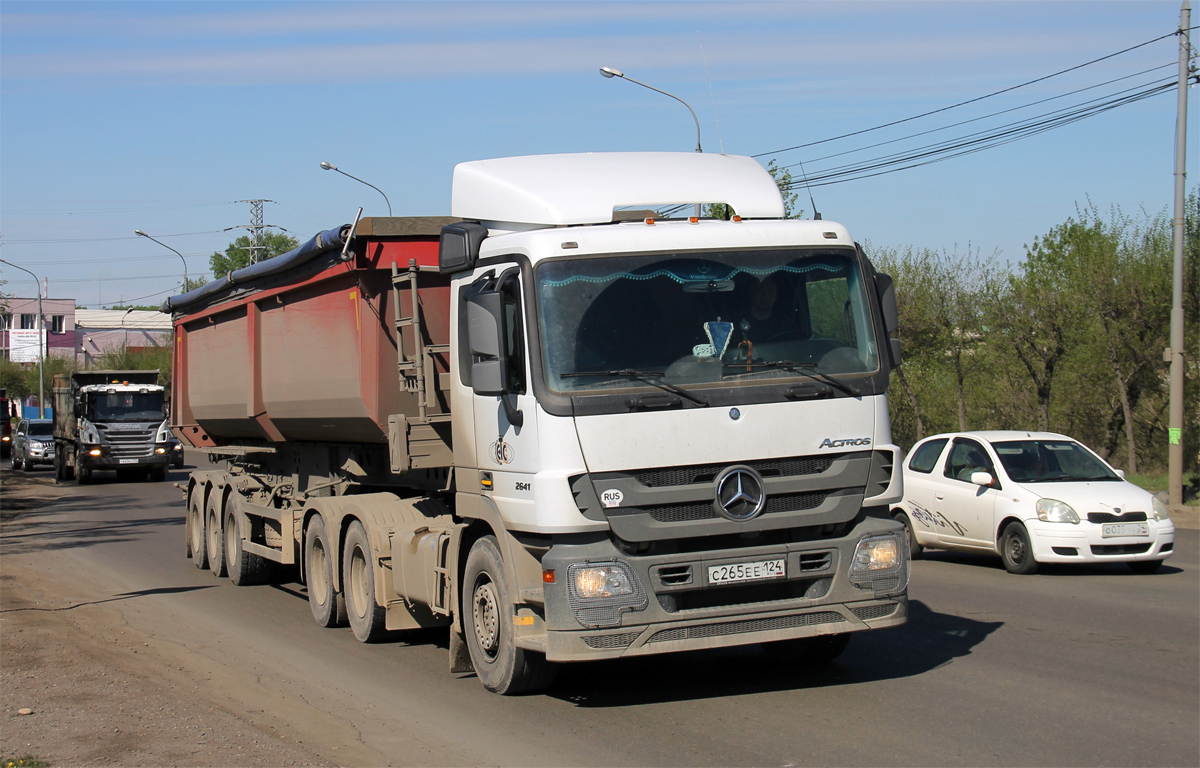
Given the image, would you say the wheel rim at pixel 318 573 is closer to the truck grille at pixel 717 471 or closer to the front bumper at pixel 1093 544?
the truck grille at pixel 717 471

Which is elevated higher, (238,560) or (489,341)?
(489,341)

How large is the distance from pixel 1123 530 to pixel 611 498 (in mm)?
7579

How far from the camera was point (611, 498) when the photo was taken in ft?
21.0

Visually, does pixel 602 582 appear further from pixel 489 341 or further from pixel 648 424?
pixel 489 341

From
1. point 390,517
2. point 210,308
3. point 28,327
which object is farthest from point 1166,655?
point 28,327

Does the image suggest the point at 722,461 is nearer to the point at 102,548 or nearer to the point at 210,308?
the point at 210,308

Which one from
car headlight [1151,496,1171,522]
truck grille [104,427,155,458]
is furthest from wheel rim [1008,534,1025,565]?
truck grille [104,427,155,458]

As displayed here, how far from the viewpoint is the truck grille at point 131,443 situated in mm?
32375

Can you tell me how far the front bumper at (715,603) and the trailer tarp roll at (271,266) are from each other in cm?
393

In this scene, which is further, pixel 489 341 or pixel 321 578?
pixel 321 578

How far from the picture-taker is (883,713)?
21.2 ft

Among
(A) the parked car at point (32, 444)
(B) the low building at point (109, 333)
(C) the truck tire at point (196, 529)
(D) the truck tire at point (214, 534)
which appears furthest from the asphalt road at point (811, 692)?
(B) the low building at point (109, 333)

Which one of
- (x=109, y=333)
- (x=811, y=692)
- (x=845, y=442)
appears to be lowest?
(x=811, y=692)

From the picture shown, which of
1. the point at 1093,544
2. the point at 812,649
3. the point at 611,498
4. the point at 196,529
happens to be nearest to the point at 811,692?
the point at 812,649
